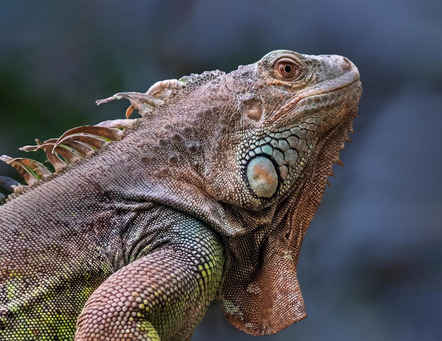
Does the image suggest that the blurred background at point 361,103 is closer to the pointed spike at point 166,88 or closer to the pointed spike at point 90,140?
the pointed spike at point 166,88

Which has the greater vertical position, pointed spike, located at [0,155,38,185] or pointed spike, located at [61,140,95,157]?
pointed spike, located at [61,140,95,157]

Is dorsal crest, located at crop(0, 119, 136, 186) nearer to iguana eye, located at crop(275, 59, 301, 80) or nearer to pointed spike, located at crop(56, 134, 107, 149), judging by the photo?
pointed spike, located at crop(56, 134, 107, 149)

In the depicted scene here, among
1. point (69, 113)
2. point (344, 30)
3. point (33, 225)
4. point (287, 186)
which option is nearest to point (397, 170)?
point (344, 30)

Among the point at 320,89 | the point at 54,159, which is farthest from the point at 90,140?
the point at 320,89

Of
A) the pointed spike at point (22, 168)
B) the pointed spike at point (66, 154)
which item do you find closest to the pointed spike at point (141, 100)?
the pointed spike at point (66, 154)

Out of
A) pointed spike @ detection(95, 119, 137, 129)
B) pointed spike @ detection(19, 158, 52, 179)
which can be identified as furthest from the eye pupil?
pointed spike @ detection(19, 158, 52, 179)

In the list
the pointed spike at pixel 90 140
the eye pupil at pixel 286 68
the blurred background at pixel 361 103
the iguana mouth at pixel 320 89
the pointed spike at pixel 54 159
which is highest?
the eye pupil at pixel 286 68

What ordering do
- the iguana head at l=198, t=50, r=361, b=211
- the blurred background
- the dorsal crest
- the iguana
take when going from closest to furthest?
the iguana
the iguana head at l=198, t=50, r=361, b=211
the dorsal crest
the blurred background
